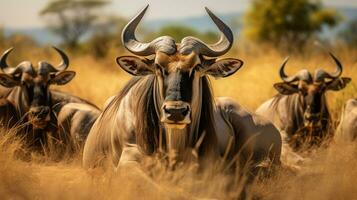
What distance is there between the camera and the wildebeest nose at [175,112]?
234 inches

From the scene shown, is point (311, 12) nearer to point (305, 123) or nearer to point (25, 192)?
point (305, 123)

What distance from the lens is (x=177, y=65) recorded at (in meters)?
6.27

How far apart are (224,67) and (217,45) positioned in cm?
20

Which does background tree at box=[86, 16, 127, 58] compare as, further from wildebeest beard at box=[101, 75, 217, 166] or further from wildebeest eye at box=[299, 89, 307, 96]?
wildebeest beard at box=[101, 75, 217, 166]

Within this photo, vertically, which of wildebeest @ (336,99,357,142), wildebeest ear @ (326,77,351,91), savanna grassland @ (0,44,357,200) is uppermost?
wildebeest ear @ (326,77,351,91)

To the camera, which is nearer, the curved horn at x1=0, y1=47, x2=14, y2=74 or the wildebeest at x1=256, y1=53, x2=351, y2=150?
the curved horn at x1=0, y1=47, x2=14, y2=74

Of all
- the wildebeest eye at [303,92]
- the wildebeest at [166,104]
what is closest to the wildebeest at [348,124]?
the wildebeest eye at [303,92]

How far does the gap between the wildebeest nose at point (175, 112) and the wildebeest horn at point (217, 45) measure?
0.73m

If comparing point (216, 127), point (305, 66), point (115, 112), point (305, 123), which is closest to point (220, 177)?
point (216, 127)

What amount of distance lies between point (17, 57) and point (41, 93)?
36.3 ft

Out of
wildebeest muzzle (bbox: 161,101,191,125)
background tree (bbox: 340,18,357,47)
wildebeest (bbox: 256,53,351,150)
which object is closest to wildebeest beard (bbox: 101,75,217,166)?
wildebeest muzzle (bbox: 161,101,191,125)

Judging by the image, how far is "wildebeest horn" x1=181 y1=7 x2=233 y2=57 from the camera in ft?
21.4

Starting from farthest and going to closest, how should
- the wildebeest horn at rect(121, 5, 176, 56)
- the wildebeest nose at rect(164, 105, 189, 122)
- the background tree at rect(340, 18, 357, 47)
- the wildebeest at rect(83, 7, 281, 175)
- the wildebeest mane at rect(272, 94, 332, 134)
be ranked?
the background tree at rect(340, 18, 357, 47) → the wildebeest mane at rect(272, 94, 332, 134) → the wildebeest horn at rect(121, 5, 176, 56) → the wildebeest at rect(83, 7, 281, 175) → the wildebeest nose at rect(164, 105, 189, 122)

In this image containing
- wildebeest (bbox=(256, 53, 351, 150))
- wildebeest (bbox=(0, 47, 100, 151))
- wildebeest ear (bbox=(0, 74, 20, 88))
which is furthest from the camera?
wildebeest (bbox=(256, 53, 351, 150))
